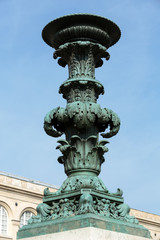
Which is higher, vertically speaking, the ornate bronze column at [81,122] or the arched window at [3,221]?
the arched window at [3,221]

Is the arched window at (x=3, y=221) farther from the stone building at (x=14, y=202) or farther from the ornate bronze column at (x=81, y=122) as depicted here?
the ornate bronze column at (x=81, y=122)

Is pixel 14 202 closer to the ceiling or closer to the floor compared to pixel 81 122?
closer to the ceiling

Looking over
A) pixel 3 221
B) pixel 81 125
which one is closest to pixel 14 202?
pixel 3 221

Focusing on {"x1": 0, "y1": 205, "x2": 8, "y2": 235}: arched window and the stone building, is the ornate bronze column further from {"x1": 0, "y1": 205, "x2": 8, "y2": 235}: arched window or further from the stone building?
{"x1": 0, "y1": 205, "x2": 8, "y2": 235}: arched window

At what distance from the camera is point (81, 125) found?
576cm

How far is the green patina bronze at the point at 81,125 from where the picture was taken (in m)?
5.44

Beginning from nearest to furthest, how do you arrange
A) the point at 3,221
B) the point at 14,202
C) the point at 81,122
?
the point at 81,122 < the point at 3,221 < the point at 14,202

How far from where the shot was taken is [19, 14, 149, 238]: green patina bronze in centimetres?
544

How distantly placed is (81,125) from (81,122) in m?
0.04

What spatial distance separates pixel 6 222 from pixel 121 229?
3461 centimetres

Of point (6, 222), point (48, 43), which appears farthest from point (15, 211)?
point (48, 43)

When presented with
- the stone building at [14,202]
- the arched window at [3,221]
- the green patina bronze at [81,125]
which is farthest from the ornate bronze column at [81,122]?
the arched window at [3,221]

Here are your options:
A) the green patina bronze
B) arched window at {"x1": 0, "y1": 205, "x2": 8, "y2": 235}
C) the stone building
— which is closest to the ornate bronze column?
the green patina bronze

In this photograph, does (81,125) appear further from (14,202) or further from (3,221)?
(3,221)
